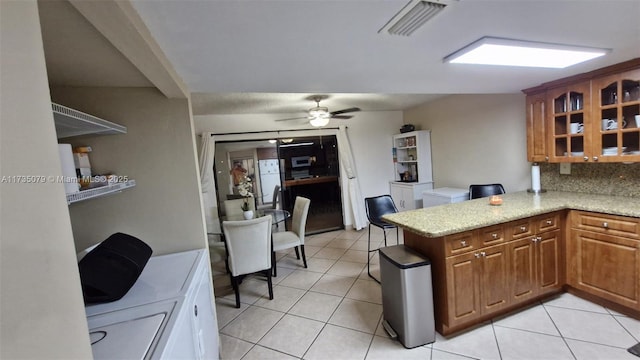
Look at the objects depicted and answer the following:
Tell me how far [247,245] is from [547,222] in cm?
273

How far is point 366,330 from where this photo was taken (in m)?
2.25

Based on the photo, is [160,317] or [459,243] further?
[459,243]

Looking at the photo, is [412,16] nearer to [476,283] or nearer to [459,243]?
[459,243]

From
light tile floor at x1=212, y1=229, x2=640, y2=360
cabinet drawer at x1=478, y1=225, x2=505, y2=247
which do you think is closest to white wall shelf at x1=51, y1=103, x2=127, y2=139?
light tile floor at x1=212, y1=229, x2=640, y2=360

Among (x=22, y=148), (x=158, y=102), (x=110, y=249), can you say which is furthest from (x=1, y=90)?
(x=158, y=102)

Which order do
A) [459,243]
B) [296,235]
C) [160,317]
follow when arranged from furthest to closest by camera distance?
1. [296,235]
2. [459,243]
3. [160,317]

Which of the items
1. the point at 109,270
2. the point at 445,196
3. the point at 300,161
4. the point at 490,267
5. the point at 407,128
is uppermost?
the point at 407,128

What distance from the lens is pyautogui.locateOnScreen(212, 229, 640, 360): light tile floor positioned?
6.27 feet

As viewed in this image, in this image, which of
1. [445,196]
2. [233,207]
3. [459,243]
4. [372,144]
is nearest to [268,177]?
[233,207]

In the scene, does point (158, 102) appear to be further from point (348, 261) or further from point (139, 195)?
point (348, 261)

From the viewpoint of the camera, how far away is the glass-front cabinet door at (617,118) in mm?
2227

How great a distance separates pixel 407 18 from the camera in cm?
122

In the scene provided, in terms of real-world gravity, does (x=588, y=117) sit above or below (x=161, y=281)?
above

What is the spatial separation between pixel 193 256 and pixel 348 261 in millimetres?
2322
